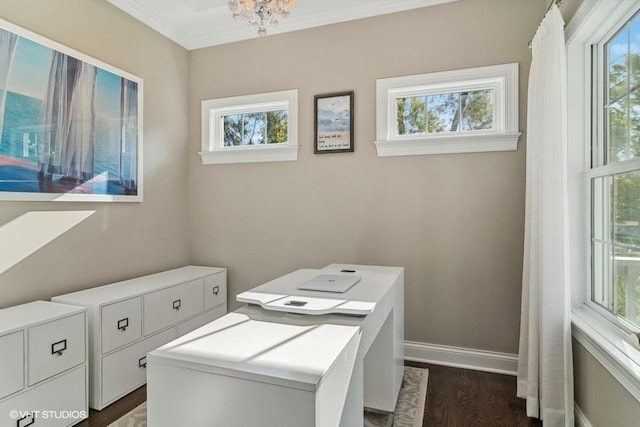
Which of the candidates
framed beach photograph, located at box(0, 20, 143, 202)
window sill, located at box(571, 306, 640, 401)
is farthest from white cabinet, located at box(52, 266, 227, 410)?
window sill, located at box(571, 306, 640, 401)

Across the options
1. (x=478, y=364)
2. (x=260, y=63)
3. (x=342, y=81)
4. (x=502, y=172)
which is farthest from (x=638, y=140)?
(x=260, y=63)

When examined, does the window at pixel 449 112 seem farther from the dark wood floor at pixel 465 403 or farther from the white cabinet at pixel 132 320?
the white cabinet at pixel 132 320

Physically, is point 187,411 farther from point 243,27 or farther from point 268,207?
point 243,27

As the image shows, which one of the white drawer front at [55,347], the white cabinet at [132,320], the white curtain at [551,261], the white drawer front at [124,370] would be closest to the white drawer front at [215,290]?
the white cabinet at [132,320]

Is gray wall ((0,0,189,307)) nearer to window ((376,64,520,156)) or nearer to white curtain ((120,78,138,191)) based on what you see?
white curtain ((120,78,138,191))

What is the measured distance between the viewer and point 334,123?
9.70 feet

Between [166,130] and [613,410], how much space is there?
3550 mm

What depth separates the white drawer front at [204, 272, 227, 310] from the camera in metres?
3.03

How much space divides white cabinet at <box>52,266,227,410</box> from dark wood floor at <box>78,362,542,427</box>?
0.11 metres

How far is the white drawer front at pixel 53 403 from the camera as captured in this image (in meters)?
1.68

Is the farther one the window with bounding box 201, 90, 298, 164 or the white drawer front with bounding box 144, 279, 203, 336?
the window with bounding box 201, 90, 298, 164

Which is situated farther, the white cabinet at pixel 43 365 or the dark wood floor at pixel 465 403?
the dark wood floor at pixel 465 403

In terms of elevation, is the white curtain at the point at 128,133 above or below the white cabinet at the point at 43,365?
above

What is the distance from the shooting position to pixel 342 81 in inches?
116
